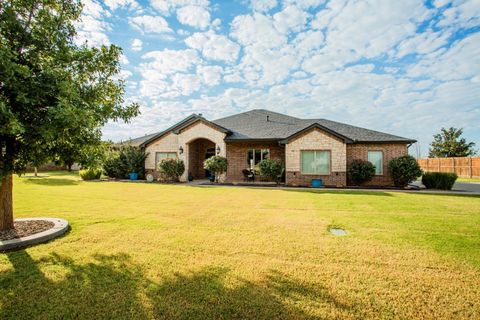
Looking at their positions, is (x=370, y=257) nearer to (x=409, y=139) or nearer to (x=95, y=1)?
(x=95, y=1)

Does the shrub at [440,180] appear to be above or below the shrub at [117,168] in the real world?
below

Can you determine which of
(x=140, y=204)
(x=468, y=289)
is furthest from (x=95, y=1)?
(x=468, y=289)

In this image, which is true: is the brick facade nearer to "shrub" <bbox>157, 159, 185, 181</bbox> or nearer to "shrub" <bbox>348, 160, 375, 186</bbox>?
"shrub" <bbox>348, 160, 375, 186</bbox>

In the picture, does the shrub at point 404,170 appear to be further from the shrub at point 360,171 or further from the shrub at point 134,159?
the shrub at point 134,159

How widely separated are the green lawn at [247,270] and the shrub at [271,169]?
9902 millimetres

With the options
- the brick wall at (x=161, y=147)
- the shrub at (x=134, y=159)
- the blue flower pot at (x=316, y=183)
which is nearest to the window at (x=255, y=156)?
the blue flower pot at (x=316, y=183)

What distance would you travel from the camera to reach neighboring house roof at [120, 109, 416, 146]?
16906 mm

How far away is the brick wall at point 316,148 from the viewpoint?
16.6 metres

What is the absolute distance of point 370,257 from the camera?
172 inches

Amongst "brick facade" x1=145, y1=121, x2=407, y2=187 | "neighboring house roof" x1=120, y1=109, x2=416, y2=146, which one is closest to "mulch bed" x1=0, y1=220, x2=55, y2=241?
"brick facade" x1=145, y1=121, x2=407, y2=187

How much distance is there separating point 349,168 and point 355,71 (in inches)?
294

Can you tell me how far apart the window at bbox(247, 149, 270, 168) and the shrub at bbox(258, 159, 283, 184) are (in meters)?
2.16

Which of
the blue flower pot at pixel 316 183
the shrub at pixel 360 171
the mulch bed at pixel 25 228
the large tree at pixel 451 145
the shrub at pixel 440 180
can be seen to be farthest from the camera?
the large tree at pixel 451 145

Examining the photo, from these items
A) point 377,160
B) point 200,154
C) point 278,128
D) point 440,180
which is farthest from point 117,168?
point 440,180
